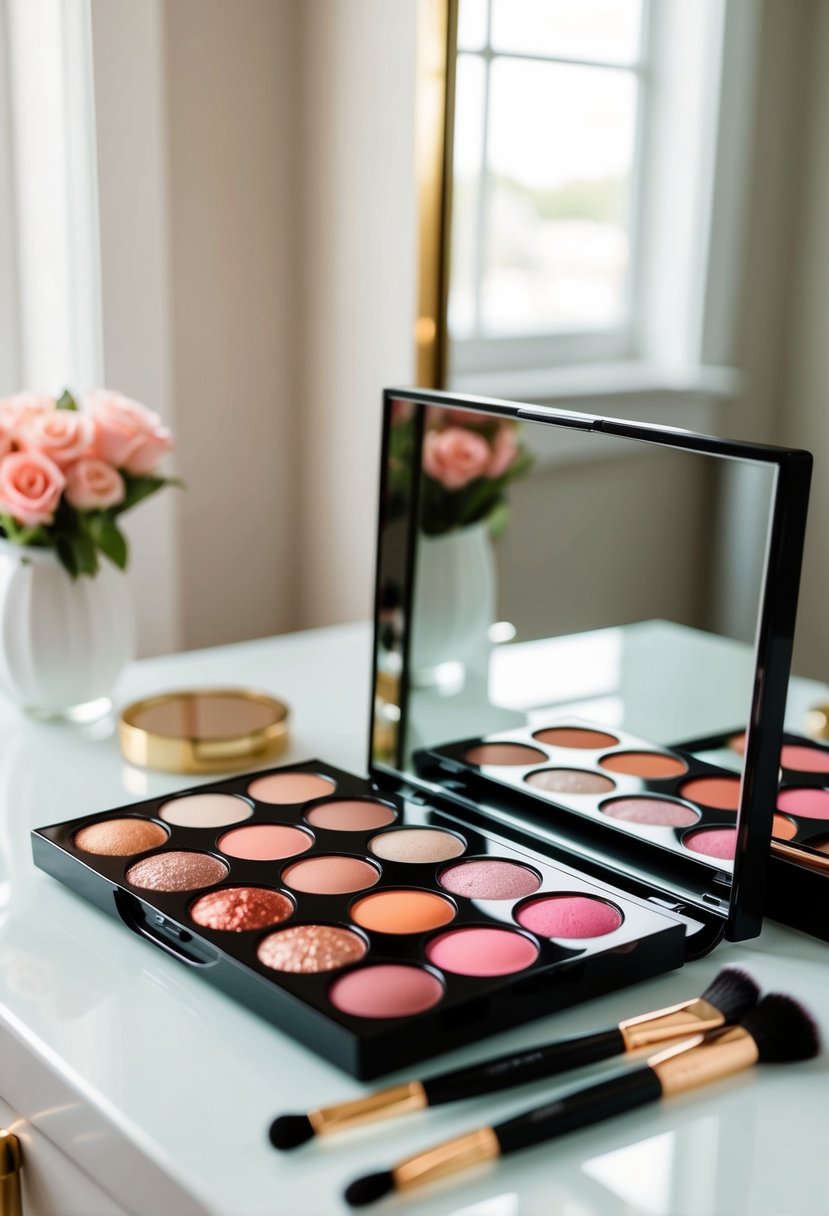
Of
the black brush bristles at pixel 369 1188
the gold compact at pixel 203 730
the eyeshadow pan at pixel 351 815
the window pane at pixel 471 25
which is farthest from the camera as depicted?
the window pane at pixel 471 25

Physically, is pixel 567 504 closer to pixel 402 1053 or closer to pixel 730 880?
pixel 730 880

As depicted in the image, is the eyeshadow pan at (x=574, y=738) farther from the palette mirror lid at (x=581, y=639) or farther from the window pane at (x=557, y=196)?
the window pane at (x=557, y=196)

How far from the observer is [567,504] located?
903mm

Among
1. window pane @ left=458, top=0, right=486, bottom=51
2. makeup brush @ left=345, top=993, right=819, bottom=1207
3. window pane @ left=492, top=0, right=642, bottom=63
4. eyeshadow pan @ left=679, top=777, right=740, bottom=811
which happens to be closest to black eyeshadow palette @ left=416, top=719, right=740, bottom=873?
eyeshadow pan @ left=679, top=777, right=740, bottom=811

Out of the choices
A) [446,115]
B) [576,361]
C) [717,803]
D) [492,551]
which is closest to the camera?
[717,803]

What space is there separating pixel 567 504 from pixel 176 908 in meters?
0.38

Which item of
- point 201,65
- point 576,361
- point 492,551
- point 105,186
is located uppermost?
point 201,65

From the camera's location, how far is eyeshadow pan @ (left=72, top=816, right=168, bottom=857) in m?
0.79

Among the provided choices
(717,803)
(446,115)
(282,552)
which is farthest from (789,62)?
(282,552)

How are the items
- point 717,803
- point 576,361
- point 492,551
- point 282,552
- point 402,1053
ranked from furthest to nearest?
point 282,552 < point 576,361 < point 492,551 < point 717,803 < point 402,1053

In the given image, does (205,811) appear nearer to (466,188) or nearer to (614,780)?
(614,780)

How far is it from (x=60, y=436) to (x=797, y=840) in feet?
2.10

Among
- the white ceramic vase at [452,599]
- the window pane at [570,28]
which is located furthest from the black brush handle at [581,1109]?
the window pane at [570,28]

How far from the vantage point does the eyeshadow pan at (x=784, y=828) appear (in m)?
0.77
